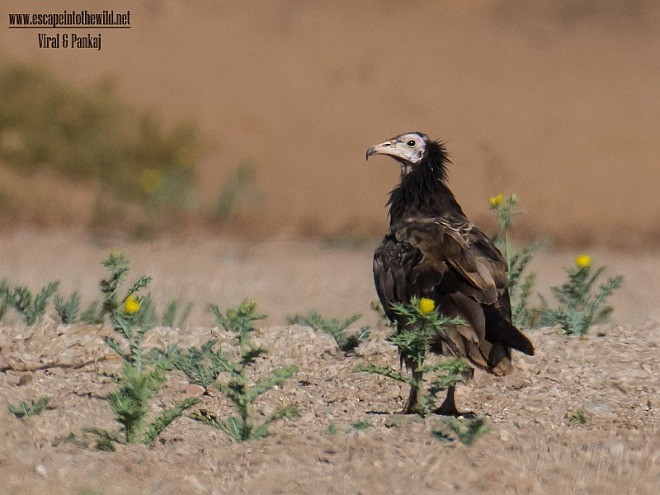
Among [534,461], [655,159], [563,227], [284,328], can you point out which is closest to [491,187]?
[563,227]

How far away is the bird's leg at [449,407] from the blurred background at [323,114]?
5.58 meters

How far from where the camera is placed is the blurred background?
13984 mm

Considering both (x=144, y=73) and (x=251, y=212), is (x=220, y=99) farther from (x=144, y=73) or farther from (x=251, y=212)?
(x=251, y=212)

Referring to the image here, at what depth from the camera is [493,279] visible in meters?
6.18

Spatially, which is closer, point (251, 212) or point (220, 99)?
point (251, 212)

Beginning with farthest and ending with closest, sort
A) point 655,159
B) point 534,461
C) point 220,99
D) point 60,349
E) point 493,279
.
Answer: point 220,99 < point 655,159 < point 60,349 < point 493,279 < point 534,461

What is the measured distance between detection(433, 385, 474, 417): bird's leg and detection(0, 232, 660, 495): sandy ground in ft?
0.51

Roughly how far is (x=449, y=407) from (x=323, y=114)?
14.0 meters

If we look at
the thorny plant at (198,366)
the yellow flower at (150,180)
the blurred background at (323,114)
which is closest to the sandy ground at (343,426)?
the thorny plant at (198,366)

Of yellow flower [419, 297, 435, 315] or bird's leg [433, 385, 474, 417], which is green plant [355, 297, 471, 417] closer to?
yellow flower [419, 297, 435, 315]

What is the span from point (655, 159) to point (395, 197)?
11454 millimetres

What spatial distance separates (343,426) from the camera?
18.3ft

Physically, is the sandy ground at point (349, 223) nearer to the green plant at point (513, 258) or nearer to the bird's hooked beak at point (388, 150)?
the green plant at point (513, 258)

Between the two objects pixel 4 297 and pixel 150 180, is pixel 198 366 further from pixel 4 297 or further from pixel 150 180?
pixel 150 180
